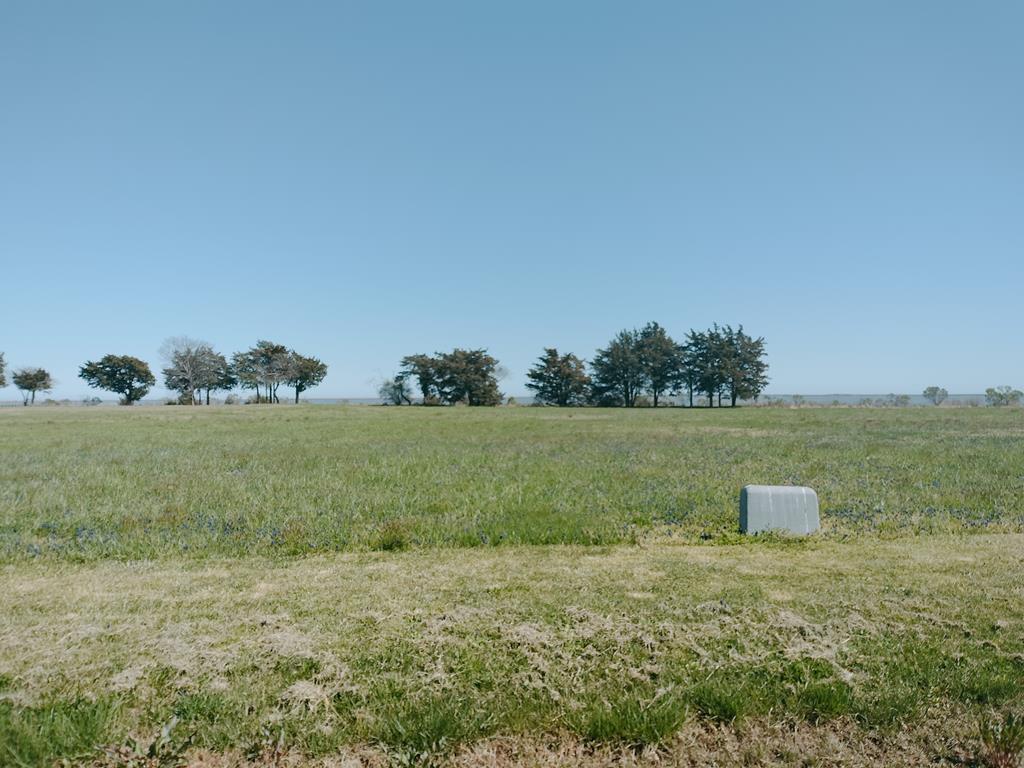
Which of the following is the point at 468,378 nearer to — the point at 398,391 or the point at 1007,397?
the point at 398,391

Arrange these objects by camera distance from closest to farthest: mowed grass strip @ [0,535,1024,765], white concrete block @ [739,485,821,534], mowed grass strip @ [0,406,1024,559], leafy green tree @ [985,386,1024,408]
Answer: mowed grass strip @ [0,535,1024,765] < mowed grass strip @ [0,406,1024,559] < white concrete block @ [739,485,821,534] < leafy green tree @ [985,386,1024,408]

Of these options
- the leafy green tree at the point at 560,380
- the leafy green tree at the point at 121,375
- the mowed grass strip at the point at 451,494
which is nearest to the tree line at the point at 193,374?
the leafy green tree at the point at 121,375

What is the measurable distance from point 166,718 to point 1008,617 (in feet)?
22.6

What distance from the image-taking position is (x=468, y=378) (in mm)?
96125

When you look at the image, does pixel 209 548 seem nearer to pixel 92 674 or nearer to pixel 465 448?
pixel 92 674

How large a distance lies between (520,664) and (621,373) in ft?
310

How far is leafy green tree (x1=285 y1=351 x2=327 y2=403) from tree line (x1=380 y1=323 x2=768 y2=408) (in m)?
20.4

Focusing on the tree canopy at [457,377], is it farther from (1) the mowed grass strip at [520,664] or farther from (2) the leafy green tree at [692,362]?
(1) the mowed grass strip at [520,664]

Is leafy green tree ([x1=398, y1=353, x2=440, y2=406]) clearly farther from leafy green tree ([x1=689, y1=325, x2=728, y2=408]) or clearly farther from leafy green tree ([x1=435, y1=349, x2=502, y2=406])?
leafy green tree ([x1=689, y1=325, x2=728, y2=408])

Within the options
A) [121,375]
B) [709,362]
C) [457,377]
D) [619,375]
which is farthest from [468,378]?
[121,375]

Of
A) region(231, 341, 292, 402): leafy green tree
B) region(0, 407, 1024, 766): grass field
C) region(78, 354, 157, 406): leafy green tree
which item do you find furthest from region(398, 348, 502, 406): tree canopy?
region(0, 407, 1024, 766): grass field

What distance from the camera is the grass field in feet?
11.1

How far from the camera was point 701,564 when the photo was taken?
7.06 m

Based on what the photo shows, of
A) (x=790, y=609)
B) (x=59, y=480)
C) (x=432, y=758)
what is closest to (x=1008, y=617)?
(x=790, y=609)
